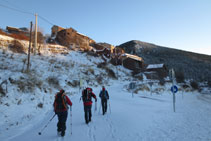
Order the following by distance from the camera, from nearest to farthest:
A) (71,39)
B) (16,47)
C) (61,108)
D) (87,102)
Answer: (61,108), (87,102), (16,47), (71,39)

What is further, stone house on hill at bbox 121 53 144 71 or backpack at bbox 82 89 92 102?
stone house on hill at bbox 121 53 144 71

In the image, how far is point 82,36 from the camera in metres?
46.7

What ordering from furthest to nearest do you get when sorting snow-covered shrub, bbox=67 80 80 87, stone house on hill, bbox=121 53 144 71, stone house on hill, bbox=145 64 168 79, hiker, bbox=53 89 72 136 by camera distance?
1. stone house on hill, bbox=121 53 144 71
2. stone house on hill, bbox=145 64 168 79
3. snow-covered shrub, bbox=67 80 80 87
4. hiker, bbox=53 89 72 136

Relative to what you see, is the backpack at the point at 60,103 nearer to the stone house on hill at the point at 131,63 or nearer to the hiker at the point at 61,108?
the hiker at the point at 61,108

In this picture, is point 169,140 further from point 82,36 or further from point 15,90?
point 82,36

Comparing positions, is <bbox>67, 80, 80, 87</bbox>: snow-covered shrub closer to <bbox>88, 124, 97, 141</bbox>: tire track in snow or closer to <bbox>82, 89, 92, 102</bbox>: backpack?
<bbox>82, 89, 92, 102</bbox>: backpack

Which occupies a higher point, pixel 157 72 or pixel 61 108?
pixel 157 72

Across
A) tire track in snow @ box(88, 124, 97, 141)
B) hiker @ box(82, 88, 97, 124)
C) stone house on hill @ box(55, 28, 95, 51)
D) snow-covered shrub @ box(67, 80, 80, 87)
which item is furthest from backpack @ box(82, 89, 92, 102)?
stone house on hill @ box(55, 28, 95, 51)

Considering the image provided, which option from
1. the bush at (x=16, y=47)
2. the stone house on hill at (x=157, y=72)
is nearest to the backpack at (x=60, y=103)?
the bush at (x=16, y=47)

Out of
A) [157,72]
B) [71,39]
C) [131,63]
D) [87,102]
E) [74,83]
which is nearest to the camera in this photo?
[87,102]

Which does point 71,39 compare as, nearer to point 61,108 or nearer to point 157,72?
point 157,72

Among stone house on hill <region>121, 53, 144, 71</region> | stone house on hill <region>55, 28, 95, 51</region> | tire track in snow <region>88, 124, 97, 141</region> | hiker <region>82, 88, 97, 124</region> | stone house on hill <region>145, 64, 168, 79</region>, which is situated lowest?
tire track in snow <region>88, 124, 97, 141</region>

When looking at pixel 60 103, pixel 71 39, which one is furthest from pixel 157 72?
pixel 60 103

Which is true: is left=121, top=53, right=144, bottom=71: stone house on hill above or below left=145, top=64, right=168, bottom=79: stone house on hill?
above
